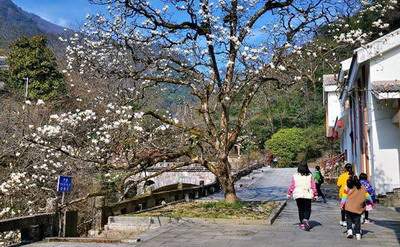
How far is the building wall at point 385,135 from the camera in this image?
1911cm

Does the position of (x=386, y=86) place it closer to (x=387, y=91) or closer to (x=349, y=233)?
(x=387, y=91)

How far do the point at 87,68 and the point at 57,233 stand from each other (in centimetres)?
664

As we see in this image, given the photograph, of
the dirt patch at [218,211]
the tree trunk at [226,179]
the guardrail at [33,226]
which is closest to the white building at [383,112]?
the dirt patch at [218,211]

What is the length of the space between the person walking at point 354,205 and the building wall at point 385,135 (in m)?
8.83

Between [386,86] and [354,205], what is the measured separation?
8388mm

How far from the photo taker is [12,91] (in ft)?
Result: 133

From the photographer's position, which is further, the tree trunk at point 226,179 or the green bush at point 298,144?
the green bush at point 298,144

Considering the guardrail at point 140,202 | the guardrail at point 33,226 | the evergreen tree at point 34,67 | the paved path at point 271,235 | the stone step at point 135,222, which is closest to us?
the guardrail at point 33,226

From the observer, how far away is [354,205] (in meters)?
10.8

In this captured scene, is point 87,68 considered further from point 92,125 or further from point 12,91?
point 12,91

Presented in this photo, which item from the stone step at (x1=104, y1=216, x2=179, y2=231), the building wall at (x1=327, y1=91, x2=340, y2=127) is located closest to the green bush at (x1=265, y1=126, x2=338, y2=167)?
the building wall at (x1=327, y1=91, x2=340, y2=127)

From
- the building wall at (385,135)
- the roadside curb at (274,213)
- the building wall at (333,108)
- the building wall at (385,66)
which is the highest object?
the building wall at (333,108)

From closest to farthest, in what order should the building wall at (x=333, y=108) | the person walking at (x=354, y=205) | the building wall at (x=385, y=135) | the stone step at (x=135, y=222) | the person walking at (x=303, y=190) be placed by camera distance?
the person walking at (x=354, y=205) → the person walking at (x=303, y=190) → the stone step at (x=135, y=222) → the building wall at (x=385, y=135) → the building wall at (x=333, y=108)

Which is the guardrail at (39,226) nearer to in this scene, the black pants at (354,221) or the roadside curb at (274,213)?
the roadside curb at (274,213)
